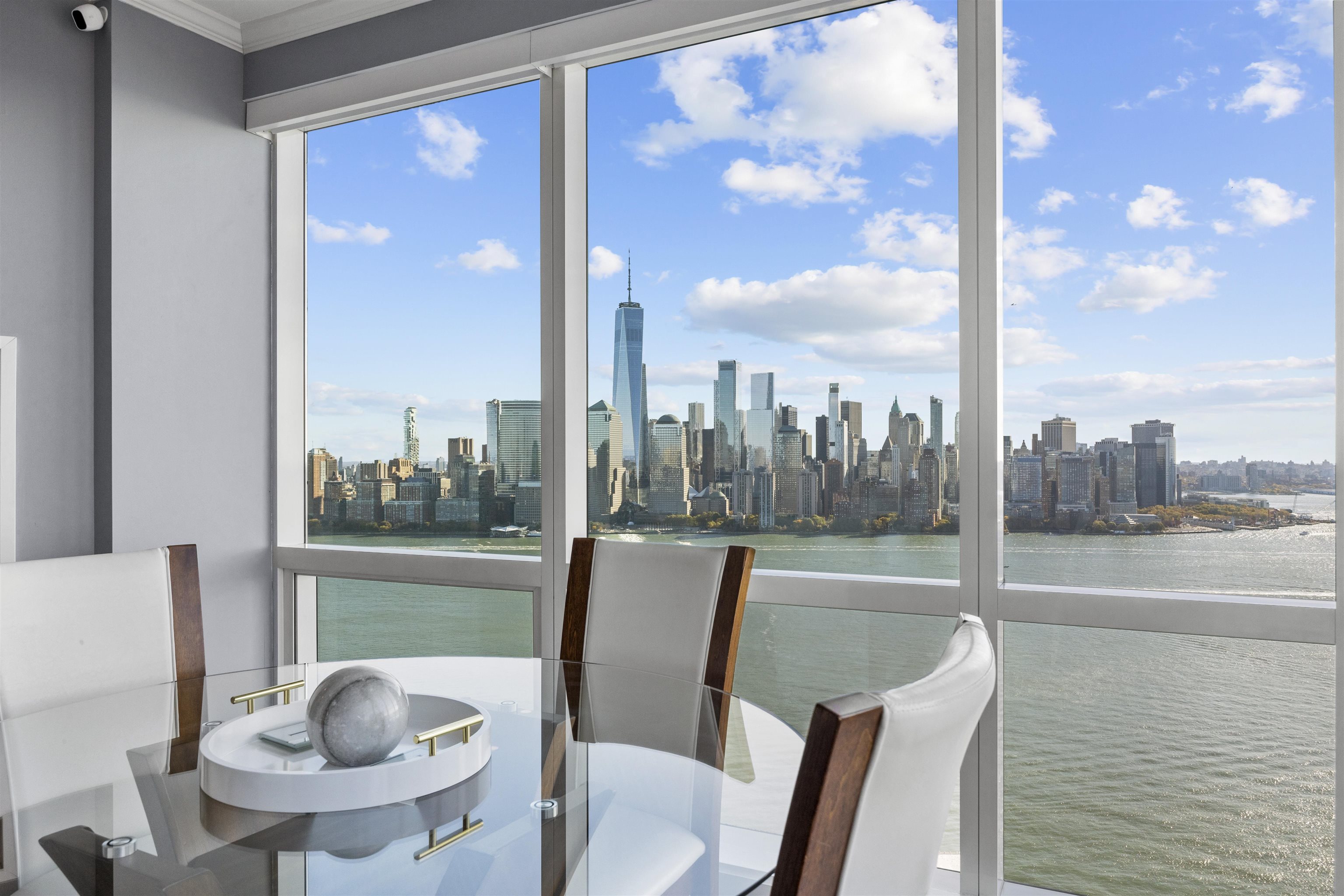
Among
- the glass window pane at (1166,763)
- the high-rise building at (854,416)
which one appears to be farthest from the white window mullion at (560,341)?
the glass window pane at (1166,763)

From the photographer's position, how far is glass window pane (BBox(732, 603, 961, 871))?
2.27 meters

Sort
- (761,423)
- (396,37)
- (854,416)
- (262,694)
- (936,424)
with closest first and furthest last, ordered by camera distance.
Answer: (262,694)
(936,424)
(854,416)
(761,423)
(396,37)

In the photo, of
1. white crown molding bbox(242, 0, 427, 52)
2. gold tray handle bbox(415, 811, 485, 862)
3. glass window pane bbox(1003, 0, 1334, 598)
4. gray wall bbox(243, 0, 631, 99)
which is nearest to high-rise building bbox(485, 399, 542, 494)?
gray wall bbox(243, 0, 631, 99)

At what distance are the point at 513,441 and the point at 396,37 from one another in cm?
143

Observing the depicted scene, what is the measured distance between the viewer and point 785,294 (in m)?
2.62

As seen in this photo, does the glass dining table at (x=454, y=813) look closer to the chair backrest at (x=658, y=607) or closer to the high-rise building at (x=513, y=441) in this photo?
the chair backrest at (x=658, y=607)

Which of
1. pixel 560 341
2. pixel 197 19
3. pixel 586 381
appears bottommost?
pixel 586 381

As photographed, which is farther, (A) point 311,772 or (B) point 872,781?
(A) point 311,772

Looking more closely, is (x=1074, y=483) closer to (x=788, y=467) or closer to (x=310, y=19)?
(x=788, y=467)

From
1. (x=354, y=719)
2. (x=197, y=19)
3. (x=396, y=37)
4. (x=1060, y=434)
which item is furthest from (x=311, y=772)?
(x=197, y=19)

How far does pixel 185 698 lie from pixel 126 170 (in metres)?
1.91

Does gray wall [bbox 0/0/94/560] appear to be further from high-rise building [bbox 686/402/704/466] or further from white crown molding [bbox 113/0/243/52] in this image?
high-rise building [bbox 686/402/704/466]

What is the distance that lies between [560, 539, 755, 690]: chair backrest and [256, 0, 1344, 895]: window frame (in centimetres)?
42

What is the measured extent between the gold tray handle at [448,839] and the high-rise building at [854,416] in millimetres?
1590
